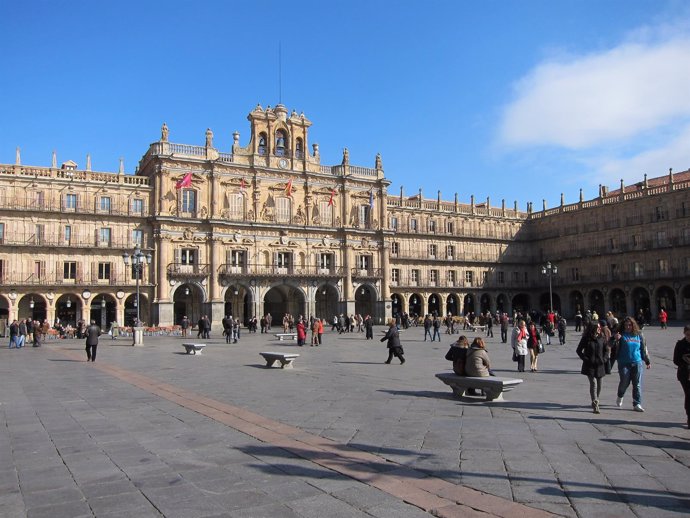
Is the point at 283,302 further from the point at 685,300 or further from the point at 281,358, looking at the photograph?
the point at 281,358

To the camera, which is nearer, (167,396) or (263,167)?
(167,396)

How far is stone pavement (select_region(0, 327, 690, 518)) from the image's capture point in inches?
217

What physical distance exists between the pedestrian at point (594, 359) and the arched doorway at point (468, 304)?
54.8 meters

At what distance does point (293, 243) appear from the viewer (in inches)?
2046

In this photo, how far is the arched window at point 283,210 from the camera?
5181 centimetres

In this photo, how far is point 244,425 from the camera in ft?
29.0

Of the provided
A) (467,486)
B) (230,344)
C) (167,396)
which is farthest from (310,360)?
(467,486)

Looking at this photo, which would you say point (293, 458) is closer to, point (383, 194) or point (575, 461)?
point (575, 461)

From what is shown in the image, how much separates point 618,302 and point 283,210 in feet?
111

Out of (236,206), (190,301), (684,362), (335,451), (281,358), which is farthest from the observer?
(236,206)

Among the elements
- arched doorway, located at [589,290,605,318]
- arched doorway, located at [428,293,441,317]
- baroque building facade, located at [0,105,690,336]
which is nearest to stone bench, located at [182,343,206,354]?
baroque building facade, located at [0,105,690,336]

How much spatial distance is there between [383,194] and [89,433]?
49.1 metres

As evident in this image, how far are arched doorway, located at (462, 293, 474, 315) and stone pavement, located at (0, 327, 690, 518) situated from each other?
51.5 m

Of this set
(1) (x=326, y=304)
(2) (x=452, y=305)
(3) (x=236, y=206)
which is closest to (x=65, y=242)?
(3) (x=236, y=206)
